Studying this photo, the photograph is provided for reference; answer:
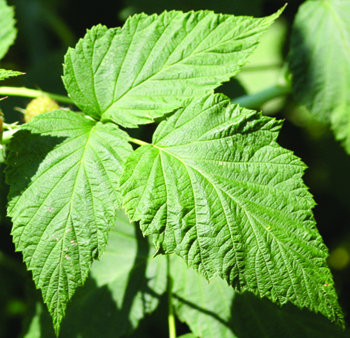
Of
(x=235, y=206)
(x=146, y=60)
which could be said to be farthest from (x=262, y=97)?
(x=235, y=206)

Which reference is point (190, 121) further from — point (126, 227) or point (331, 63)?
point (331, 63)

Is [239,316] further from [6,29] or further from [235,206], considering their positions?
[6,29]

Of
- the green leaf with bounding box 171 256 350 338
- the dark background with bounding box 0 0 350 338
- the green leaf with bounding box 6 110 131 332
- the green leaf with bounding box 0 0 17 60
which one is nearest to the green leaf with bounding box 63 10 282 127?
the green leaf with bounding box 6 110 131 332

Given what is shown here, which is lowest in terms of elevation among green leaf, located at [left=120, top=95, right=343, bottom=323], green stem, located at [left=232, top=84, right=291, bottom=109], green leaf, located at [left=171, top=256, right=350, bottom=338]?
green leaf, located at [left=171, top=256, right=350, bottom=338]

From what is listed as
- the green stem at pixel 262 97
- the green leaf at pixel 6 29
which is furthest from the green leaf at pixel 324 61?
the green leaf at pixel 6 29

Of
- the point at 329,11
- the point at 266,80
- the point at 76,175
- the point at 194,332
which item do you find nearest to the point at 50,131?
the point at 76,175

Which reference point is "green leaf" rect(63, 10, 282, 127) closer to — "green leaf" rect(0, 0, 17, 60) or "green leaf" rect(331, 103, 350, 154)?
"green leaf" rect(0, 0, 17, 60)
